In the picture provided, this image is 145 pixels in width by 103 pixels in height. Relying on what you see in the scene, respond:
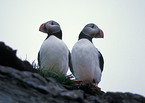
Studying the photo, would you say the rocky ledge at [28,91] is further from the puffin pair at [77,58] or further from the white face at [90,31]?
the white face at [90,31]

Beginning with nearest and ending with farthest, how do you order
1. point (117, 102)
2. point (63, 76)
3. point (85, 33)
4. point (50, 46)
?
point (117, 102), point (63, 76), point (50, 46), point (85, 33)

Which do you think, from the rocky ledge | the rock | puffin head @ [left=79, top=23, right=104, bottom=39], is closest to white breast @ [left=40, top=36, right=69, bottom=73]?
puffin head @ [left=79, top=23, right=104, bottom=39]

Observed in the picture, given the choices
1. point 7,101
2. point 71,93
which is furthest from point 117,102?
point 7,101

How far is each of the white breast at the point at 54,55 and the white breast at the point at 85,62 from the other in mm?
232

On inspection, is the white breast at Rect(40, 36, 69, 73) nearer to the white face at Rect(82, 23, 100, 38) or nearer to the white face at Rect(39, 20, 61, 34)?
the white face at Rect(39, 20, 61, 34)

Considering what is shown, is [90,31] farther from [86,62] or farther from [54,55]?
[54,55]

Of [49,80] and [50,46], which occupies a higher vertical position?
[50,46]

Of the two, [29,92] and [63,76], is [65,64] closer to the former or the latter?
[63,76]

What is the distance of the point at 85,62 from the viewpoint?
3.78m

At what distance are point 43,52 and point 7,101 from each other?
2017 mm

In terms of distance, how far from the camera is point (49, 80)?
2.26 metres

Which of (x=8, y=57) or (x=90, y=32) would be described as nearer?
(x=8, y=57)

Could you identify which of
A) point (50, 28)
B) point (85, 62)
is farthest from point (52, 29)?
point (85, 62)

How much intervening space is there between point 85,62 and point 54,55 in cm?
62
